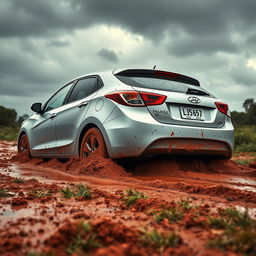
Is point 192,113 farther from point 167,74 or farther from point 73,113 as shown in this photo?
point 73,113

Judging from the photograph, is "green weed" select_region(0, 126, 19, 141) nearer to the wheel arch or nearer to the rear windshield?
the wheel arch

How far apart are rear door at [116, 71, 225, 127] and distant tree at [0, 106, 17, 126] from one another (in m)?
73.2

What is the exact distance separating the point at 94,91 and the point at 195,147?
172 centimetres

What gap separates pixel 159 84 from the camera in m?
4.66

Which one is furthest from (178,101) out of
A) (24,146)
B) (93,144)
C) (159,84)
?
(24,146)

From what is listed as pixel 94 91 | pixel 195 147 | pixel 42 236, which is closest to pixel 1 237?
pixel 42 236

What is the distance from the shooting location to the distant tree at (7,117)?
7512 cm

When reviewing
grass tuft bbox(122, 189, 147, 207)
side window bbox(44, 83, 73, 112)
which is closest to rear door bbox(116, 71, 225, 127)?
grass tuft bbox(122, 189, 147, 207)

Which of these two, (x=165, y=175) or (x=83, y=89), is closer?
(x=165, y=175)

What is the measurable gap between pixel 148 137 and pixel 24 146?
14.1ft

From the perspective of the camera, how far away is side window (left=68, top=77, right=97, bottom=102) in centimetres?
516

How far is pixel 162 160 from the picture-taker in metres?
4.77

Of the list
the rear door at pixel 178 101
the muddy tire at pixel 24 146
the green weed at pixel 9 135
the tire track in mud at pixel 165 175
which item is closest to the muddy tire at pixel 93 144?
the tire track in mud at pixel 165 175

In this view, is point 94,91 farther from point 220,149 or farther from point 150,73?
point 220,149
